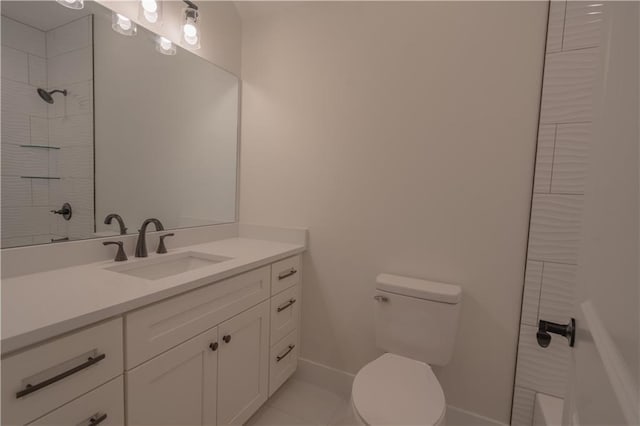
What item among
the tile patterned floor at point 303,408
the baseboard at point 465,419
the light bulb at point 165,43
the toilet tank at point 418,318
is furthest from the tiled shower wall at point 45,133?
the baseboard at point 465,419

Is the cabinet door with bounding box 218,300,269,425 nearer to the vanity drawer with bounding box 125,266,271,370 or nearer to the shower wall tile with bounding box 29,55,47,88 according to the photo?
the vanity drawer with bounding box 125,266,271,370

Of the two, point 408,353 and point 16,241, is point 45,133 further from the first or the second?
point 408,353

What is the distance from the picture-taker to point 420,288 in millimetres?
1423

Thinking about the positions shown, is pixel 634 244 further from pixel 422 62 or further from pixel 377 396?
pixel 422 62

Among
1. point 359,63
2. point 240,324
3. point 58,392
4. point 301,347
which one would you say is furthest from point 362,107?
point 58,392

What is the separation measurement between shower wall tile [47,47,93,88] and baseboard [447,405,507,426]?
2313mm

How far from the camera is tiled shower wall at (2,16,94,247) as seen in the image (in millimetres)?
1040

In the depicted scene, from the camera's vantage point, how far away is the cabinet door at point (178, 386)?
935 mm

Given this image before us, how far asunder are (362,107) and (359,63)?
25 cm

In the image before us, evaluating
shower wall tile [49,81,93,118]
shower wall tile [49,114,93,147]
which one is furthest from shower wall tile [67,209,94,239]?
shower wall tile [49,81,93,118]

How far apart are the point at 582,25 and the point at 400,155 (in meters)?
0.88

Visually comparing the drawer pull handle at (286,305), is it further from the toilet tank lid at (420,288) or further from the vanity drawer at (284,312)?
the toilet tank lid at (420,288)

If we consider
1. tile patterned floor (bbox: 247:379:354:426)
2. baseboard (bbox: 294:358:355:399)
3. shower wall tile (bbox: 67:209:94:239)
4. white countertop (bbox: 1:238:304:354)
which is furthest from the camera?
baseboard (bbox: 294:358:355:399)

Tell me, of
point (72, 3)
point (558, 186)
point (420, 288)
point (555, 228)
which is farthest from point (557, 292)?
point (72, 3)
